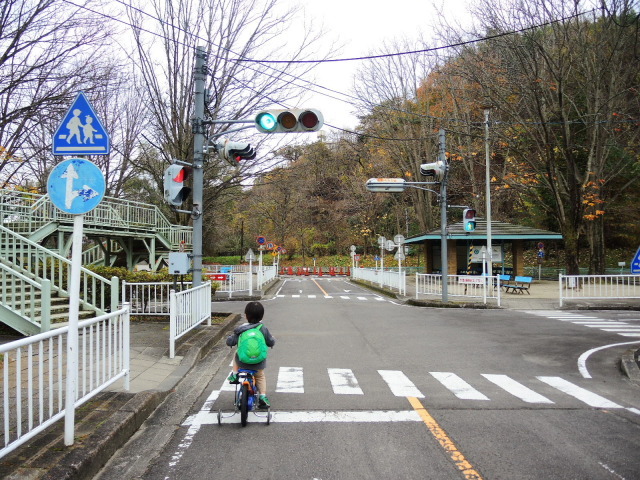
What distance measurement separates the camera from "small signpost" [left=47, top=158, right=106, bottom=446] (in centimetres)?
372

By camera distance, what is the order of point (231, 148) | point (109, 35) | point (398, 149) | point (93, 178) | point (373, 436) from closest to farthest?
point (93, 178)
point (373, 436)
point (231, 148)
point (109, 35)
point (398, 149)

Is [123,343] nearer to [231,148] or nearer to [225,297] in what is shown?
[231,148]

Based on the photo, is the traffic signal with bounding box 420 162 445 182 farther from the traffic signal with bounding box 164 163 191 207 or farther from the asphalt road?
the traffic signal with bounding box 164 163 191 207

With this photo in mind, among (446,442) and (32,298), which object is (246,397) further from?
(32,298)

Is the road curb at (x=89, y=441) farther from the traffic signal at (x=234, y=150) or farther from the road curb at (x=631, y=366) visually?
the road curb at (x=631, y=366)

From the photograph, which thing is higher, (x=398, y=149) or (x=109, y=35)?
(x=398, y=149)

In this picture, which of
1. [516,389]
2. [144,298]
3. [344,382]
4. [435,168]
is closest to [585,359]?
[516,389]

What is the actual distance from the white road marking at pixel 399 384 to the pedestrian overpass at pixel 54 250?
597cm

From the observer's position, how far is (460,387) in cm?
621

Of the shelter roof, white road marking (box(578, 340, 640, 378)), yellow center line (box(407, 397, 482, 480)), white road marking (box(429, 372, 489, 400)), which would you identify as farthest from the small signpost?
the shelter roof

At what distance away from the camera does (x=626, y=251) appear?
39.7 metres

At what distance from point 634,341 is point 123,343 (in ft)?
34.3

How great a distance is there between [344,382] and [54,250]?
63.0 feet

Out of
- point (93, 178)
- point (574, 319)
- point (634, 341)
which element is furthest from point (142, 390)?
point (574, 319)
